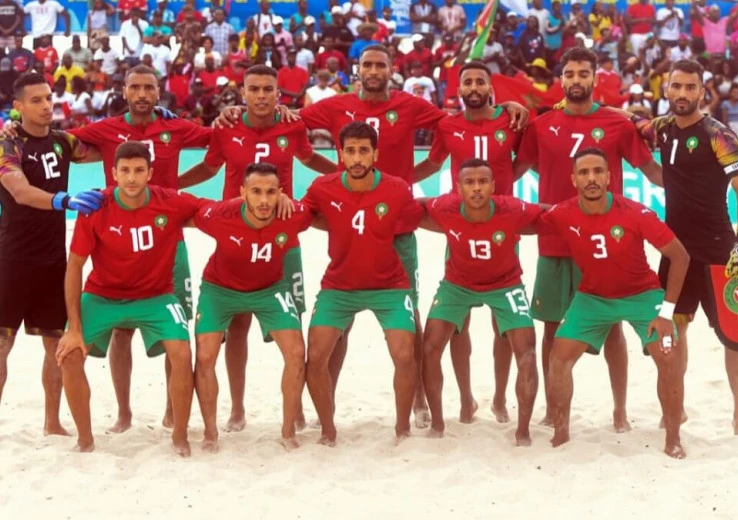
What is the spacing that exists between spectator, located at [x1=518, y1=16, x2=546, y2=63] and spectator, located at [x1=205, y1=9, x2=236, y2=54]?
523 centimetres

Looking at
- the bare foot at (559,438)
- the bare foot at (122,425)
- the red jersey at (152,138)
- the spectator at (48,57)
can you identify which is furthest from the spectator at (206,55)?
the bare foot at (559,438)

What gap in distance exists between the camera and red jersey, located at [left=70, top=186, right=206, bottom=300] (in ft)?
22.3

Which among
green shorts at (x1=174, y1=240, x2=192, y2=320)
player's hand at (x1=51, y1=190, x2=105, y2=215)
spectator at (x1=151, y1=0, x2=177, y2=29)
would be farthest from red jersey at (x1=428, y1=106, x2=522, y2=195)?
spectator at (x1=151, y1=0, x2=177, y2=29)

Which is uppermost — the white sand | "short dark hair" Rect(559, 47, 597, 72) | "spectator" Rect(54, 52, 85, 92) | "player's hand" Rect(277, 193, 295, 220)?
"spectator" Rect(54, 52, 85, 92)

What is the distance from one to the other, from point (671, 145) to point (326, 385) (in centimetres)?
274

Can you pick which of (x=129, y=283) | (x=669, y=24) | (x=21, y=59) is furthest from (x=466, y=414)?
(x=669, y=24)

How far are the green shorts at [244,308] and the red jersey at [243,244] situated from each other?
0.06 m

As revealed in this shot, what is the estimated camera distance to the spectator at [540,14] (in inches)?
789

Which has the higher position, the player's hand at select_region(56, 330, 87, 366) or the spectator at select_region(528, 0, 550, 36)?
the spectator at select_region(528, 0, 550, 36)

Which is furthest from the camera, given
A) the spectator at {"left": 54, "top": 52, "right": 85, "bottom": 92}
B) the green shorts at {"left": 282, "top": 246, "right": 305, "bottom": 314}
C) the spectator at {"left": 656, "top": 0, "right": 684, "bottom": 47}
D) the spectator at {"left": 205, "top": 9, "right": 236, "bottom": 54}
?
the spectator at {"left": 656, "top": 0, "right": 684, "bottom": 47}

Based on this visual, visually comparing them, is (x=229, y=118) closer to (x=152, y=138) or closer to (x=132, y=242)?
(x=152, y=138)

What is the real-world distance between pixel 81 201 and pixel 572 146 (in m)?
3.19

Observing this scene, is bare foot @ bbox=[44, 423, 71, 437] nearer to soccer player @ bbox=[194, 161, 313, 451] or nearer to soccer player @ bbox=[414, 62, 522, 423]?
soccer player @ bbox=[194, 161, 313, 451]

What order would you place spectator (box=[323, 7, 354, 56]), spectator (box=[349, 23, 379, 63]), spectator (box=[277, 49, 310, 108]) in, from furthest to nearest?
1. spectator (box=[323, 7, 354, 56])
2. spectator (box=[349, 23, 379, 63])
3. spectator (box=[277, 49, 310, 108])
